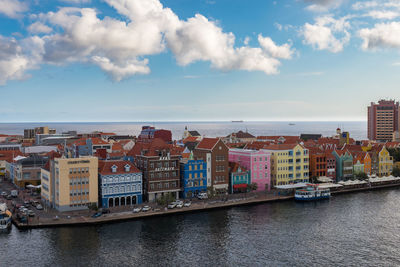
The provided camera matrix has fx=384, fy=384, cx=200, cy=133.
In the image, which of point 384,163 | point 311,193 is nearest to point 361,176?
point 384,163

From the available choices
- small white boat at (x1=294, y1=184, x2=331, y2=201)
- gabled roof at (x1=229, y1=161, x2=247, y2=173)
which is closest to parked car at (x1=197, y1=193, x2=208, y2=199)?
gabled roof at (x1=229, y1=161, x2=247, y2=173)

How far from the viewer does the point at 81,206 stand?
293ft

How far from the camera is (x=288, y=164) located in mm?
122562

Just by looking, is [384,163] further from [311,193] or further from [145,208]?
[145,208]

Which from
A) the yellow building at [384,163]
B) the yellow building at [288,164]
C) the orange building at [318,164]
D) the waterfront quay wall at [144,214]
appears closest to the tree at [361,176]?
the orange building at [318,164]

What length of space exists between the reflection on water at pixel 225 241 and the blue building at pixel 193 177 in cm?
1345

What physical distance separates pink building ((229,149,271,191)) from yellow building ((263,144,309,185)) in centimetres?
284

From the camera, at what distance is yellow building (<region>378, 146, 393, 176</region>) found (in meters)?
142

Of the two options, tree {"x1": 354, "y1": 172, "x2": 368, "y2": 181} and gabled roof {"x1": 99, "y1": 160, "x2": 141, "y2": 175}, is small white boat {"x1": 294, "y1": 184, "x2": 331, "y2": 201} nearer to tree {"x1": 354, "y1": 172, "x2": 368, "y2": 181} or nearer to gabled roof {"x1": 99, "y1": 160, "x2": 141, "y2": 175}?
tree {"x1": 354, "y1": 172, "x2": 368, "y2": 181}

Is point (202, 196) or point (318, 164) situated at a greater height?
point (318, 164)

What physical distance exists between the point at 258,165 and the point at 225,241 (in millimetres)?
48179

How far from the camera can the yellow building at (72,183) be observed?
87.2 metres

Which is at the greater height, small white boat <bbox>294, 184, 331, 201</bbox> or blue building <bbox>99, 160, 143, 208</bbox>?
blue building <bbox>99, 160, 143, 208</bbox>

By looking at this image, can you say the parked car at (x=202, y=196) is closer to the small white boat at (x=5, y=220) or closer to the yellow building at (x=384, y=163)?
the small white boat at (x=5, y=220)
